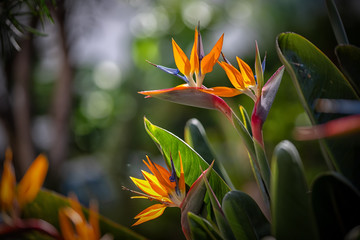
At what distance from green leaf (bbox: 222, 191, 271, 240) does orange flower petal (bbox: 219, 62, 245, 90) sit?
0.27 feet

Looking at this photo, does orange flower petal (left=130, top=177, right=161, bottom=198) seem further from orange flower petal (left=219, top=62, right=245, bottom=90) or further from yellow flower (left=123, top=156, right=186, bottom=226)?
orange flower petal (left=219, top=62, right=245, bottom=90)

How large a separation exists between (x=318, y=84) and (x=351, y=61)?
3 centimetres

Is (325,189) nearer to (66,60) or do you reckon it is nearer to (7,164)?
(7,164)

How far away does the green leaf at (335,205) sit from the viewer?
217 millimetres

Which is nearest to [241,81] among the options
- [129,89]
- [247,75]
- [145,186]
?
[247,75]

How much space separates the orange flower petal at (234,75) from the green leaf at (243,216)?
0.27 ft

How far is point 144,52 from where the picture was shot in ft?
7.54

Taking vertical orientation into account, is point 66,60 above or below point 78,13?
below

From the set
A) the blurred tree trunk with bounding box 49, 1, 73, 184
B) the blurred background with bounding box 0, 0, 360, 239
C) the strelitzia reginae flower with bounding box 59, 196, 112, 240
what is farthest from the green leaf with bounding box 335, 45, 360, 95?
the blurred tree trunk with bounding box 49, 1, 73, 184

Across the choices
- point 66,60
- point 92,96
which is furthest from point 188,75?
point 92,96

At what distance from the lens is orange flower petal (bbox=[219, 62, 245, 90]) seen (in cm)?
28

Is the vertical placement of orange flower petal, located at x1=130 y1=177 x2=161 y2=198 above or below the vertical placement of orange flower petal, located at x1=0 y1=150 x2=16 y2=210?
below

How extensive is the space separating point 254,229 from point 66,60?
4.65ft

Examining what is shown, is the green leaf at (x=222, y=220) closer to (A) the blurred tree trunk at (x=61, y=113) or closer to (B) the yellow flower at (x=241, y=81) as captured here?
(B) the yellow flower at (x=241, y=81)
